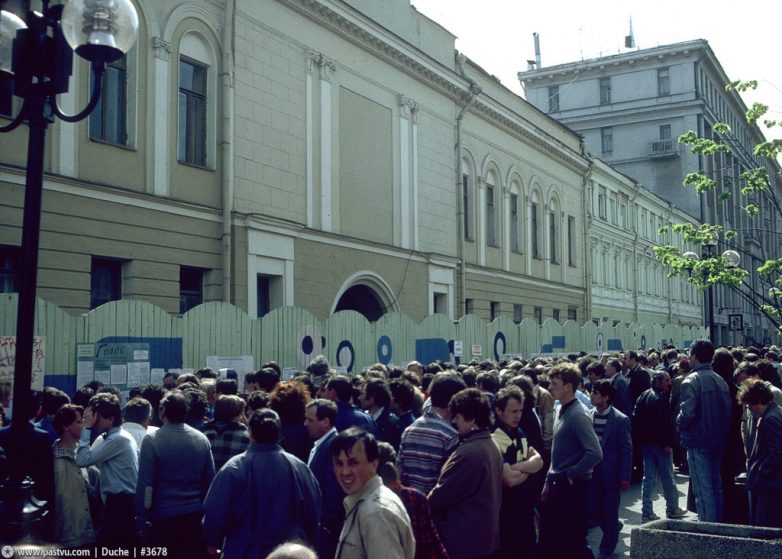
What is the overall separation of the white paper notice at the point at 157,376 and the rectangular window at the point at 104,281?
127 inches

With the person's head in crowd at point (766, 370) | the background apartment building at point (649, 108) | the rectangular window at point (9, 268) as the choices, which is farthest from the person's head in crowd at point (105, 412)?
the background apartment building at point (649, 108)

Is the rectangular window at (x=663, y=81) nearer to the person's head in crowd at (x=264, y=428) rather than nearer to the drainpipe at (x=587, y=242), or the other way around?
the drainpipe at (x=587, y=242)

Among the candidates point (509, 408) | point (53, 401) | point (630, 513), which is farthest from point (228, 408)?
point (630, 513)

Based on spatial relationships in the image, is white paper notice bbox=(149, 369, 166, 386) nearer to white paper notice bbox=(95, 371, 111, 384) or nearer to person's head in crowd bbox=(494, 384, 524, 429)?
white paper notice bbox=(95, 371, 111, 384)

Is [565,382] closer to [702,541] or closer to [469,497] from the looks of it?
[469,497]

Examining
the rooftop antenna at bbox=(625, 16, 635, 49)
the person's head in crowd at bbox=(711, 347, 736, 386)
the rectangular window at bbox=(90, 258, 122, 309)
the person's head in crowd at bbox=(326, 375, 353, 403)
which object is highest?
the rooftop antenna at bbox=(625, 16, 635, 49)

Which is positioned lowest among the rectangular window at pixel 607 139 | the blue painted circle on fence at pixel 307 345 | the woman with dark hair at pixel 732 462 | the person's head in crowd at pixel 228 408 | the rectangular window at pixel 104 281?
the woman with dark hair at pixel 732 462

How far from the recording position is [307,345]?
17.0 meters

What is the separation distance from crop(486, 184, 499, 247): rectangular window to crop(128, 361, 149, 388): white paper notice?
21377mm

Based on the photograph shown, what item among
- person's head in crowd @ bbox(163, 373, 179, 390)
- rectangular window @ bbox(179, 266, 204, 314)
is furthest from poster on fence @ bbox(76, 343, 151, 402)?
rectangular window @ bbox(179, 266, 204, 314)

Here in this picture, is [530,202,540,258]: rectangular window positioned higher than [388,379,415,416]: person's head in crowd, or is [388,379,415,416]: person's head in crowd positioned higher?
[530,202,540,258]: rectangular window

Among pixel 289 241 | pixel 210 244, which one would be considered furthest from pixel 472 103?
pixel 210 244

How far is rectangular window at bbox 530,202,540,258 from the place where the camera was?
3772 cm

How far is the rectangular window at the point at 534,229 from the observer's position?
37.7 m
